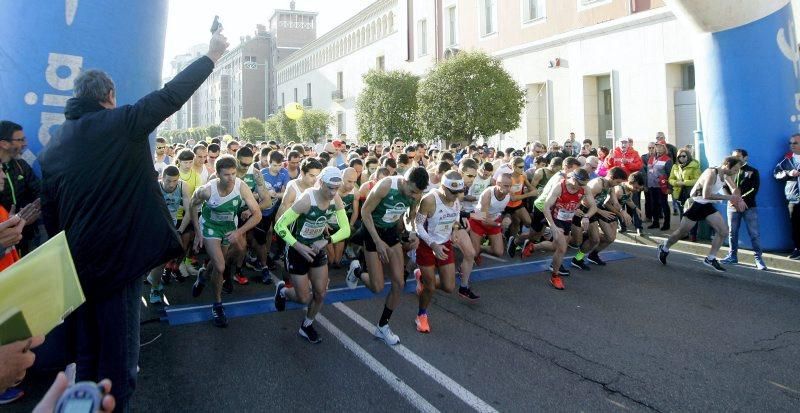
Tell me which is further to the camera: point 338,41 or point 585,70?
point 338,41

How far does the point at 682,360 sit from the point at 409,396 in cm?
274

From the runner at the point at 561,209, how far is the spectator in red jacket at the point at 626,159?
5729 millimetres

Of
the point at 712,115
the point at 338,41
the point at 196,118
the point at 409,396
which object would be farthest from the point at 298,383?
the point at 196,118

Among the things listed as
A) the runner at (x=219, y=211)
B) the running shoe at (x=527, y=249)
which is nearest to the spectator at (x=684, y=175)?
the running shoe at (x=527, y=249)

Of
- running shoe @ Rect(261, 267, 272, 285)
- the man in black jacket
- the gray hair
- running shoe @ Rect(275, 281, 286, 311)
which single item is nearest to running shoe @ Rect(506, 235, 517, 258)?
running shoe @ Rect(261, 267, 272, 285)

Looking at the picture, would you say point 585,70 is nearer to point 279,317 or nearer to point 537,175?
point 537,175

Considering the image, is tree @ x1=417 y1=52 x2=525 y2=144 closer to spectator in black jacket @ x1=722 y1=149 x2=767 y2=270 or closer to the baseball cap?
spectator in black jacket @ x1=722 y1=149 x2=767 y2=270

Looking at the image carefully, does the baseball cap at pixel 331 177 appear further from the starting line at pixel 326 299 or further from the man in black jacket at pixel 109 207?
the man in black jacket at pixel 109 207

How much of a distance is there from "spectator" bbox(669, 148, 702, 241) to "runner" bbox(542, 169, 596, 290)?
4381 mm

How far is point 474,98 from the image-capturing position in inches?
897

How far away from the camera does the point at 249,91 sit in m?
96.8

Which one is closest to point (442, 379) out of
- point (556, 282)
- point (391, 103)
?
point (556, 282)

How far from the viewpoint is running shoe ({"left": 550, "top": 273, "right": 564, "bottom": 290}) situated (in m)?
7.68

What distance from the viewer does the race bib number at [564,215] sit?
8.27 m
